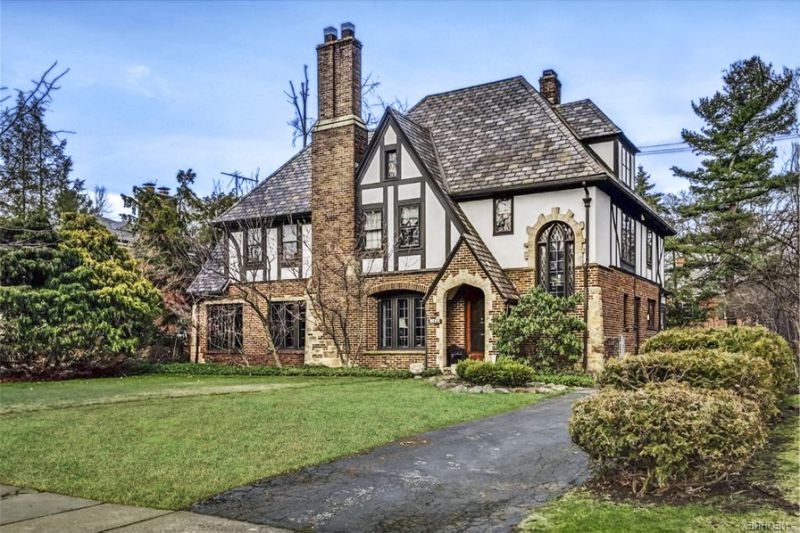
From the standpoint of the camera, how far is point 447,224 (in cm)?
2105

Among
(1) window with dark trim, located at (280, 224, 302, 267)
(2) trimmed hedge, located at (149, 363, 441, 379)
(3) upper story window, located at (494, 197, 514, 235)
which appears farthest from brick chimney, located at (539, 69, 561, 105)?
(2) trimmed hedge, located at (149, 363, 441, 379)

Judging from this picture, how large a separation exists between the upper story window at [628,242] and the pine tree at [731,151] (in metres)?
12.4

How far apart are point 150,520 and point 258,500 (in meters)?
0.98

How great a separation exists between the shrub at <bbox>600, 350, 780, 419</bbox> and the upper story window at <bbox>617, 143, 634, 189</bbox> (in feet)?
51.0

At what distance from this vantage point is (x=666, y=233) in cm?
2798

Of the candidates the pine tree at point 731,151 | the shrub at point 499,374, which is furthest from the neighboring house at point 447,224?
the pine tree at point 731,151

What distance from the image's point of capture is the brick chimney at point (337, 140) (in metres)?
22.8

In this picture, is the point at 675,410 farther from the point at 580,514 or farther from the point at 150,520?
the point at 150,520

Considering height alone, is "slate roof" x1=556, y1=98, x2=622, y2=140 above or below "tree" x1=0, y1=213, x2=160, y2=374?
above

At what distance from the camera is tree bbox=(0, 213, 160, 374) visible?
21.1 metres

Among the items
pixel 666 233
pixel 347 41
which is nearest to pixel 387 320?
pixel 347 41

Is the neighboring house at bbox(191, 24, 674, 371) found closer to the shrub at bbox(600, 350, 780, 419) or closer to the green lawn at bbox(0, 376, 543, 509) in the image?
the green lawn at bbox(0, 376, 543, 509)

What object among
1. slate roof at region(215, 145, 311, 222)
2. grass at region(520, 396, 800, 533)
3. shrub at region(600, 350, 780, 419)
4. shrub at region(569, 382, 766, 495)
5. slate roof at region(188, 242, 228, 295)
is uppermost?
slate roof at region(215, 145, 311, 222)

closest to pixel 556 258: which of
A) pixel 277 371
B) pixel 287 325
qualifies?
pixel 277 371
